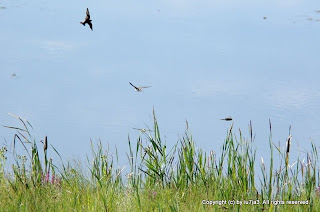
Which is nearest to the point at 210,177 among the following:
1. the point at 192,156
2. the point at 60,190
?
the point at 192,156

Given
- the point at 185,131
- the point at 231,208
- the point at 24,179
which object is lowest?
the point at 231,208

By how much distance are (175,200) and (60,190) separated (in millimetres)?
907

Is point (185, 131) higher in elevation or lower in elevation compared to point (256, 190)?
higher

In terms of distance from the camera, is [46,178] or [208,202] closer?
[208,202]

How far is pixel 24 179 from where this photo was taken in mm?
4730

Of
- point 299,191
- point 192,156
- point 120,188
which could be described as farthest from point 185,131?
point 299,191

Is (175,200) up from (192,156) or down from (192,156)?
down

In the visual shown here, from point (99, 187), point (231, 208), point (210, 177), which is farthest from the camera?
point (210, 177)

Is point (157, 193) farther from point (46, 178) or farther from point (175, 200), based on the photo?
point (46, 178)

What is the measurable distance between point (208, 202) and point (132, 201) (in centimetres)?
50

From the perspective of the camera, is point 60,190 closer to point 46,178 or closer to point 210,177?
point 46,178

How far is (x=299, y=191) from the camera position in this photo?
4609 millimetres

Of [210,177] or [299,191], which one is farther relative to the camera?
[210,177]

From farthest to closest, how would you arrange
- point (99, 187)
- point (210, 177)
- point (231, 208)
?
point (210, 177)
point (99, 187)
point (231, 208)
